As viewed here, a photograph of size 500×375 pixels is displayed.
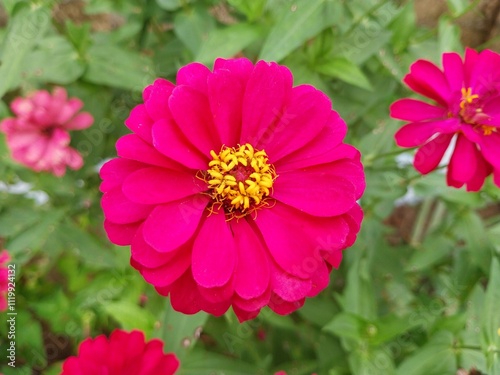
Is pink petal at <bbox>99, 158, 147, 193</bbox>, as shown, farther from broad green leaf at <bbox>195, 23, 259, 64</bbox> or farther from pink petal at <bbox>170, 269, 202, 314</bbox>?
broad green leaf at <bbox>195, 23, 259, 64</bbox>

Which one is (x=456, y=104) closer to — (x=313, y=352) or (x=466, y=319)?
(x=466, y=319)

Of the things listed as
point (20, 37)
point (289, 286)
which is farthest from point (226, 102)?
point (20, 37)

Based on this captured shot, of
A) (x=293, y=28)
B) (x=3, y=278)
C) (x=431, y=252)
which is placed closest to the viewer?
(x=293, y=28)

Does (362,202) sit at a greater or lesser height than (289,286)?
lesser

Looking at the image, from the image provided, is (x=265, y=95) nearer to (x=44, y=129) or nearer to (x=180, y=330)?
(x=180, y=330)

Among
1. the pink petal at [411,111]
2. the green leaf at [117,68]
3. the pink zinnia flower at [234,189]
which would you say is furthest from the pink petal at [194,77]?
the green leaf at [117,68]

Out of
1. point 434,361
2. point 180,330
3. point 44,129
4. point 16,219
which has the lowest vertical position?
point 16,219

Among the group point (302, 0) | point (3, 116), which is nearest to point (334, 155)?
point (302, 0)
